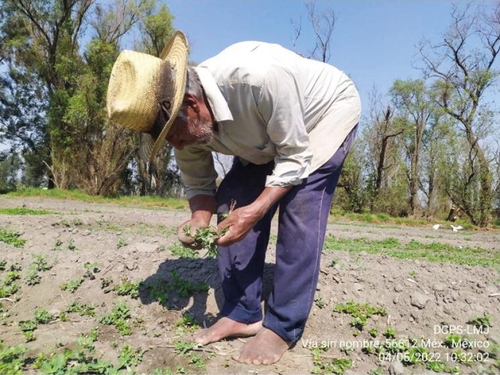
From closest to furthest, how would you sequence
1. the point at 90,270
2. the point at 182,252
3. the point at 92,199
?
the point at 90,270 < the point at 182,252 < the point at 92,199

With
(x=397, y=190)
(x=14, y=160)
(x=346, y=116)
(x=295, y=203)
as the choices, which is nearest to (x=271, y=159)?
(x=295, y=203)

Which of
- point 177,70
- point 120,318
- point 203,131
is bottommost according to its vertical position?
point 120,318

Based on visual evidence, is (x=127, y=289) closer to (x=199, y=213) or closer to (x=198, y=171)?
(x=199, y=213)

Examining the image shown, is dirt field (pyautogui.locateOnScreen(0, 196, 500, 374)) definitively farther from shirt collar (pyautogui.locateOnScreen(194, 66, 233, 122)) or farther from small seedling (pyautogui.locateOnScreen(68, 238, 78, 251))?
shirt collar (pyautogui.locateOnScreen(194, 66, 233, 122))

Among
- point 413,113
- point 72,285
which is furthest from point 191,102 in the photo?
point 413,113

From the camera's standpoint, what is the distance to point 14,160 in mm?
28562

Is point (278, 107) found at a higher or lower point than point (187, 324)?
higher

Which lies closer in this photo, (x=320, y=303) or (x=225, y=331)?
(x=225, y=331)

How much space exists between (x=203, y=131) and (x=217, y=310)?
54.3 inches

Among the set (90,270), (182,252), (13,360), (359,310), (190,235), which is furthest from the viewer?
(182,252)

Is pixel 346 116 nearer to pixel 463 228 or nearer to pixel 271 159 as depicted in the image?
pixel 271 159

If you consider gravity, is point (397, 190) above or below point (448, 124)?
below

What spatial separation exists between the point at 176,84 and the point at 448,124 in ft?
83.9

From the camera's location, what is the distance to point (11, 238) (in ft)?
13.2
